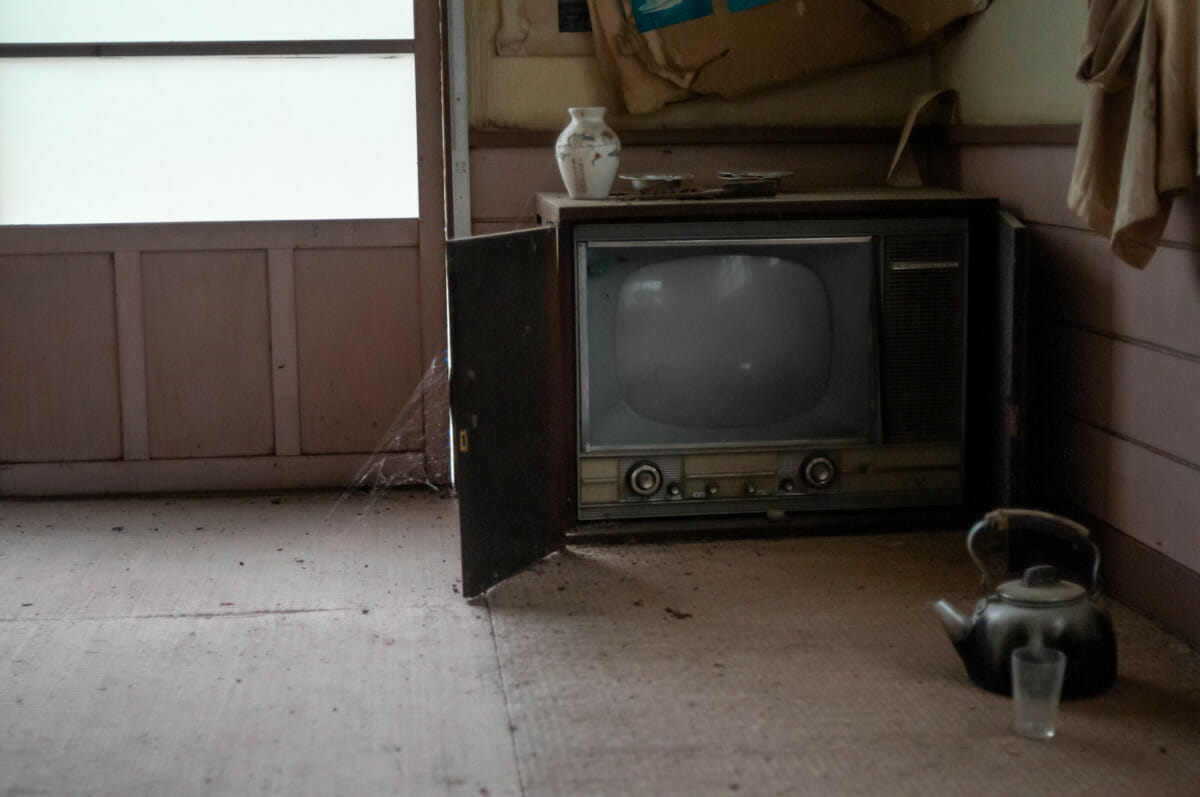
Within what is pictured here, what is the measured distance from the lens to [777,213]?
9.33 feet

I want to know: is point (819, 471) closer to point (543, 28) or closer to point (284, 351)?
point (543, 28)

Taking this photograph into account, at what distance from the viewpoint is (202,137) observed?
3.31m

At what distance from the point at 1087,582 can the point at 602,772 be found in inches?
47.8

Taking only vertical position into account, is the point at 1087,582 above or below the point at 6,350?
below

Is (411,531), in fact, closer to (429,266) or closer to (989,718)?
(429,266)

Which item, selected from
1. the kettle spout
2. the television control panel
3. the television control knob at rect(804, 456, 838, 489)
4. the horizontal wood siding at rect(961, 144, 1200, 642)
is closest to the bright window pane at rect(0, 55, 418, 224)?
A: the television control panel

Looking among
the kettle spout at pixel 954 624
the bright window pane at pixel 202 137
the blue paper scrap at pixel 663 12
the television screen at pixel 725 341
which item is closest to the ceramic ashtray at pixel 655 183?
the television screen at pixel 725 341

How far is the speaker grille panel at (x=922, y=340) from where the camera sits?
9.44 ft

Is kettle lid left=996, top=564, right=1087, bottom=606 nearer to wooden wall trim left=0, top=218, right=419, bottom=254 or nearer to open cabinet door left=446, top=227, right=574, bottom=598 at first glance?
open cabinet door left=446, top=227, right=574, bottom=598

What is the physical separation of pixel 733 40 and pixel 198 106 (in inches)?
50.5

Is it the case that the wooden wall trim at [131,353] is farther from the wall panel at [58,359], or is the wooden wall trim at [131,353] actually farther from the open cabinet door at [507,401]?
the open cabinet door at [507,401]

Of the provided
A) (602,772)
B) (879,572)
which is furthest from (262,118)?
(602,772)

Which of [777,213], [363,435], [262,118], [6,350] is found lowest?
[363,435]

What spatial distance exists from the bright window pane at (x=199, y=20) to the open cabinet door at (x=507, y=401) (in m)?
0.90
